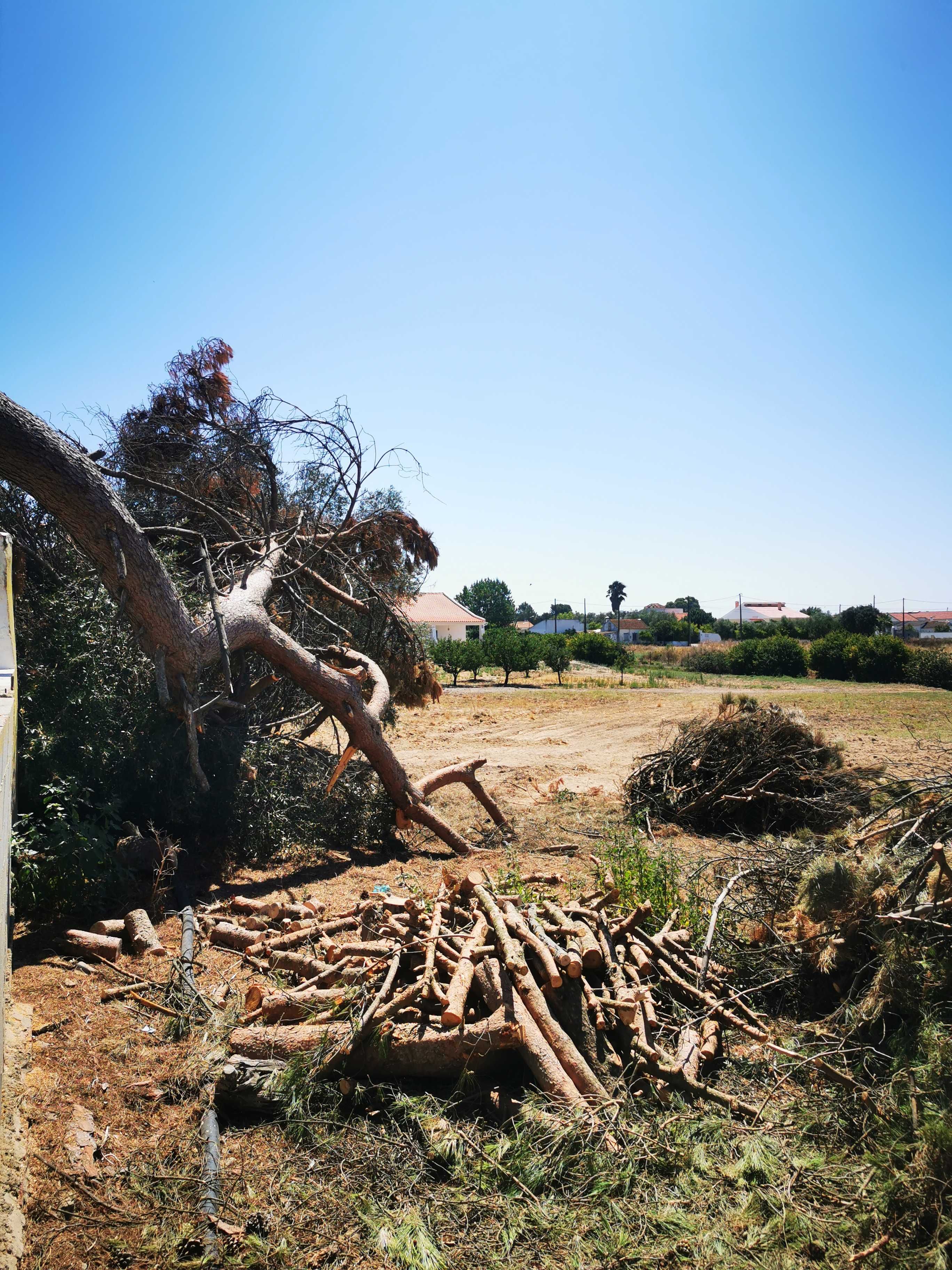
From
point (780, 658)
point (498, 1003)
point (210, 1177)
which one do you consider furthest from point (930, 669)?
point (210, 1177)

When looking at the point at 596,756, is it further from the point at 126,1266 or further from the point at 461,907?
the point at 126,1266

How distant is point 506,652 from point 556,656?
2.45 meters

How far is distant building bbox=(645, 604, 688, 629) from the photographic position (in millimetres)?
92500

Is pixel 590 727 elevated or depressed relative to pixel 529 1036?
depressed

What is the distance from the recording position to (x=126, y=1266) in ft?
8.32

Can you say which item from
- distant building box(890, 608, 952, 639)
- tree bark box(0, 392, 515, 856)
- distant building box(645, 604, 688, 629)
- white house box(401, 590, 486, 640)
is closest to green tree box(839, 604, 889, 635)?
distant building box(890, 608, 952, 639)

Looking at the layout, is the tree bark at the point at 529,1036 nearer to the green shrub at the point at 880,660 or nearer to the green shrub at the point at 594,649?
the green shrub at the point at 880,660

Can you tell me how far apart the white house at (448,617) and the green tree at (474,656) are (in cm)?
441

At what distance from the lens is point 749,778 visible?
930 centimetres

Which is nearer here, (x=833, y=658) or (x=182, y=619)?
(x=182, y=619)

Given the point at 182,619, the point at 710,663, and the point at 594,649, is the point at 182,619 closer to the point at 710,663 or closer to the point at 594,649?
the point at 594,649

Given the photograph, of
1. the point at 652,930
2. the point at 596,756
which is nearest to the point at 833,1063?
the point at 652,930

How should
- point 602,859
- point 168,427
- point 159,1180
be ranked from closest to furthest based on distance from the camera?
1. point 159,1180
2. point 602,859
3. point 168,427

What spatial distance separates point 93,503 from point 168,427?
13.6 ft
